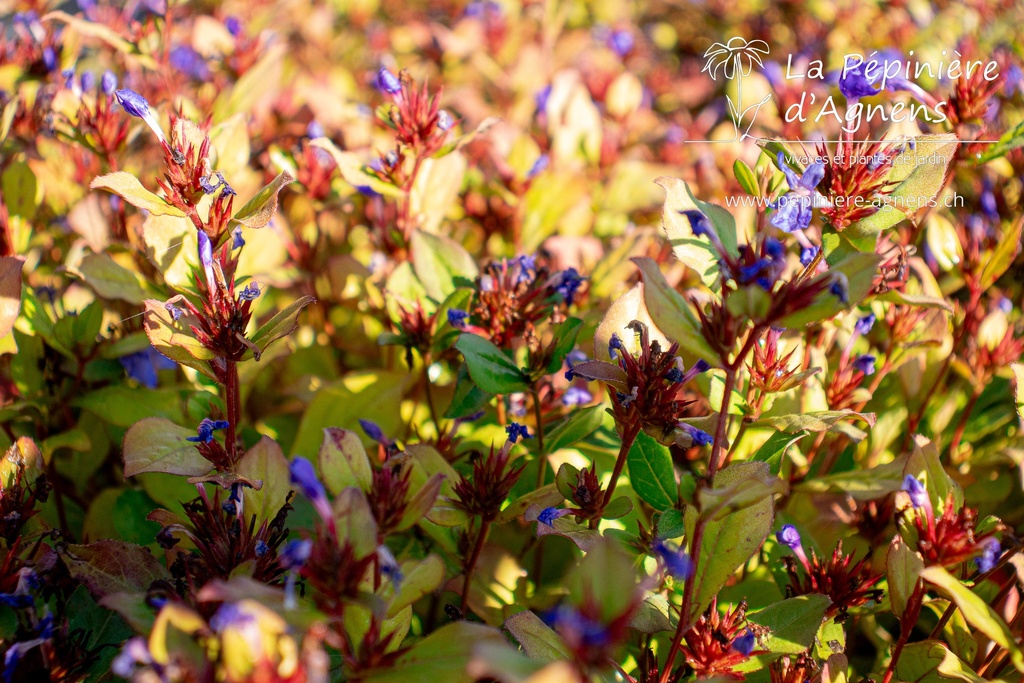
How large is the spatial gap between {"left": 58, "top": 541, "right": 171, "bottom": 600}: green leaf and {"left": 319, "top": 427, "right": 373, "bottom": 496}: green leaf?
414 millimetres

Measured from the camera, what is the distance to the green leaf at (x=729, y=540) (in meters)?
1.22

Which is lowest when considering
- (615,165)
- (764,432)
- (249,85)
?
(764,432)

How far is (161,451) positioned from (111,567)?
0.21 metres

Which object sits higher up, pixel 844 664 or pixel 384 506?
pixel 384 506

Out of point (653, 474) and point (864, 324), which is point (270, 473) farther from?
point (864, 324)

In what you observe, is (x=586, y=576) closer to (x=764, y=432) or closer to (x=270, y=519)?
(x=270, y=519)

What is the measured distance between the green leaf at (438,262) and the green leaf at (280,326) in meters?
0.54

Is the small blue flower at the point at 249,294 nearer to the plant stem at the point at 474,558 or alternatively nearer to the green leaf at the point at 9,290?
the green leaf at the point at 9,290

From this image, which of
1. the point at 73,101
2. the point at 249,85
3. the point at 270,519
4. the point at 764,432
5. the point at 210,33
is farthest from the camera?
the point at 210,33

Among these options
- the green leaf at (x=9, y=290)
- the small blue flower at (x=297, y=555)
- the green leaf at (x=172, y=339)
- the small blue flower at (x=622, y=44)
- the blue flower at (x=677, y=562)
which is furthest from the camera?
the small blue flower at (x=622, y=44)

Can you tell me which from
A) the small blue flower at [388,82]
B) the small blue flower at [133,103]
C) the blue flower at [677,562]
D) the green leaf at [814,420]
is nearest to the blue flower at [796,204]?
the green leaf at [814,420]

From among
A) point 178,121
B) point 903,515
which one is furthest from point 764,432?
point 178,121

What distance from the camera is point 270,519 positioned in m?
1.26

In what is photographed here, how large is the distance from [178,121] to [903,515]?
5.04 ft
